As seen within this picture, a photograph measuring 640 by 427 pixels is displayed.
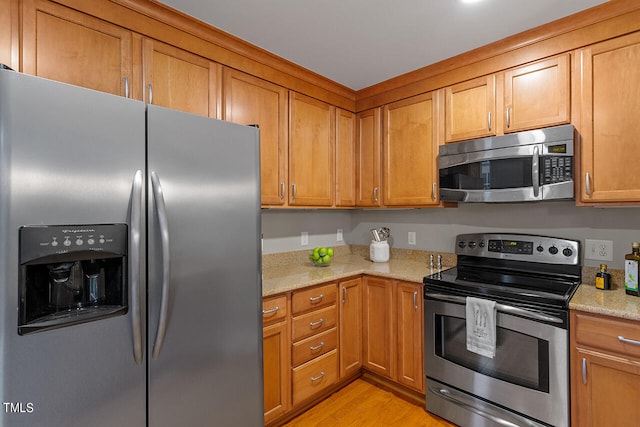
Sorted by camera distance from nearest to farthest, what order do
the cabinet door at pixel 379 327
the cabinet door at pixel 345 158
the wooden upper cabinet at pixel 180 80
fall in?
the wooden upper cabinet at pixel 180 80 < the cabinet door at pixel 379 327 < the cabinet door at pixel 345 158

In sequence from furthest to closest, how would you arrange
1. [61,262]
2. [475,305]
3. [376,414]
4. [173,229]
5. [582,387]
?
[376,414]
[475,305]
[582,387]
[173,229]
[61,262]

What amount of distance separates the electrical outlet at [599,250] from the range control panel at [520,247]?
70mm

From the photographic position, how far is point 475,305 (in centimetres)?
188

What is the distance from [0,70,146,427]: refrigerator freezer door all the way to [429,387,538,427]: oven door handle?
1724 mm

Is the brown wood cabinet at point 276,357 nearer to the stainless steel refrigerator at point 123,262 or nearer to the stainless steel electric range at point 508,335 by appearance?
the stainless steel refrigerator at point 123,262

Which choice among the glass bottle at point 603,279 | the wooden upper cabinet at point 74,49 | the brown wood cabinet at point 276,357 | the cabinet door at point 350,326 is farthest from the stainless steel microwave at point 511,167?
the wooden upper cabinet at point 74,49

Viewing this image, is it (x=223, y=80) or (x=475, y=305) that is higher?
(x=223, y=80)

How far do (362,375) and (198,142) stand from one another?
222 cm

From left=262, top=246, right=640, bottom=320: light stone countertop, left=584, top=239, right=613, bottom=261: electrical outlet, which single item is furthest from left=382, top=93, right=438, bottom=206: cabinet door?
left=584, top=239, right=613, bottom=261: electrical outlet

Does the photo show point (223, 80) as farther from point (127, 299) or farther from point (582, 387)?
point (582, 387)

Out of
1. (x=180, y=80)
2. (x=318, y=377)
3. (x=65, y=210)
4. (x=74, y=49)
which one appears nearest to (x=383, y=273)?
(x=318, y=377)

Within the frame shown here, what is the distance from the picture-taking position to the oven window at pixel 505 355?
1.70 m

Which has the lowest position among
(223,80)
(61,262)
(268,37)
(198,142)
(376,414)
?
(376,414)

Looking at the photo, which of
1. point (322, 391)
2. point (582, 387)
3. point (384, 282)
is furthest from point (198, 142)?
point (582, 387)
